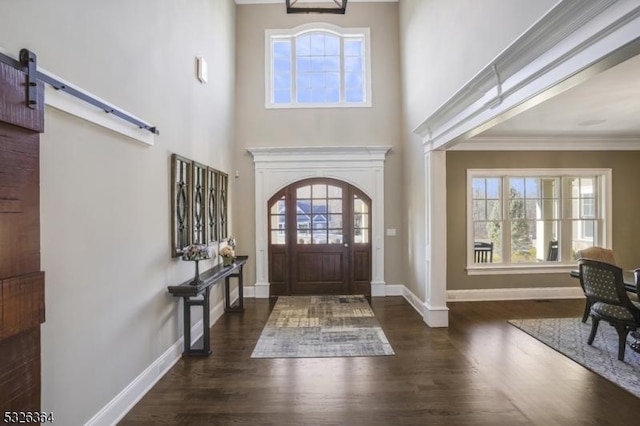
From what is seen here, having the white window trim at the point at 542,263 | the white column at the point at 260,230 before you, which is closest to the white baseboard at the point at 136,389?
the white column at the point at 260,230

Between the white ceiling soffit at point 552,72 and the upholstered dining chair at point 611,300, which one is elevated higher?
the white ceiling soffit at point 552,72

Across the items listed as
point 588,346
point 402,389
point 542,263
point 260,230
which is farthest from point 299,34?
point 588,346

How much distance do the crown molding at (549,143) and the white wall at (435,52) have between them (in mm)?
936

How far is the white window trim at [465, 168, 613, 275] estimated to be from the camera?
5875 millimetres

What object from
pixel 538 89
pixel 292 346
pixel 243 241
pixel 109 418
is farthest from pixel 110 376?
pixel 243 241

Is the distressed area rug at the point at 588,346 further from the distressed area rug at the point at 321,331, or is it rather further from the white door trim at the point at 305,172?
the white door trim at the point at 305,172

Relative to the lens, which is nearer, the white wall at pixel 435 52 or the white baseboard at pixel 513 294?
the white wall at pixel 435 52

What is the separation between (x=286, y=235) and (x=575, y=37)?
5033 mm

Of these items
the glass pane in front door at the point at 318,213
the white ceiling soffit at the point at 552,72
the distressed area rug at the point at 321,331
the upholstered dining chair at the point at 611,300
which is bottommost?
the distressed area rug at the point at 321,331

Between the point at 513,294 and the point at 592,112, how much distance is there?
3009 millimetres

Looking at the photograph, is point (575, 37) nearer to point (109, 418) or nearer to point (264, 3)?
point (109, 418)

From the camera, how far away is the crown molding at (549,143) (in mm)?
5711

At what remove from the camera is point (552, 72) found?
230cm

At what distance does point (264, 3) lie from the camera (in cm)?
639
